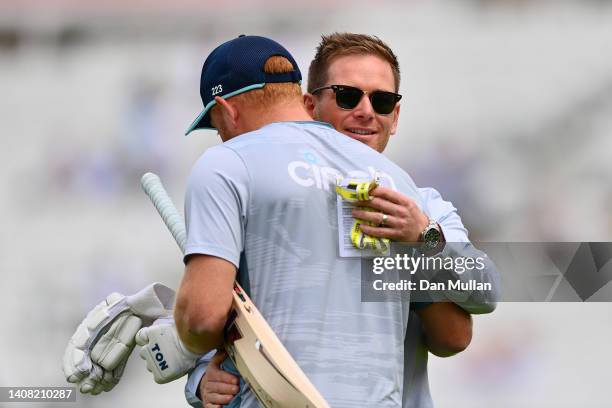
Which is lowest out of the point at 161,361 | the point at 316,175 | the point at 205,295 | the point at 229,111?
the point at 161,361

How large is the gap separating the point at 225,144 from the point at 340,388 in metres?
0.62

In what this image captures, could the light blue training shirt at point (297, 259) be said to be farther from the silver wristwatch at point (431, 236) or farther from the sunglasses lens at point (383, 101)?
the sunglasses lens at point (383, 101)

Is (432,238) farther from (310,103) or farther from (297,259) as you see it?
(310,103)

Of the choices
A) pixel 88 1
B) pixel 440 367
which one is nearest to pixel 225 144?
pixel 440 367

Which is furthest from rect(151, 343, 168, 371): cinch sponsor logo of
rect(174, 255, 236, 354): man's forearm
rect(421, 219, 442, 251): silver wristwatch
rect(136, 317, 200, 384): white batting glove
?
rect(421, 219, 442, 251): silver wristwatch

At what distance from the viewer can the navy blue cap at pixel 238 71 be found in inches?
113

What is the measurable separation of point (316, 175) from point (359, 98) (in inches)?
39.0

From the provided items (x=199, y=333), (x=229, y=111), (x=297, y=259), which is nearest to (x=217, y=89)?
(x=229, y=111)

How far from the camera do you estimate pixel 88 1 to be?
729 cm

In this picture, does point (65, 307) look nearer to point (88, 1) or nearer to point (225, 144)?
point (88, 1)

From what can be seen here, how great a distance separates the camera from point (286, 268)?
106 inches

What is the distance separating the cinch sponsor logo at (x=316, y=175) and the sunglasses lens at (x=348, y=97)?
897 mm

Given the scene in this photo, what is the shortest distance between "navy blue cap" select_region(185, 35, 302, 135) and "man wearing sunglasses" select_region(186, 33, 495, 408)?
0.39 metres

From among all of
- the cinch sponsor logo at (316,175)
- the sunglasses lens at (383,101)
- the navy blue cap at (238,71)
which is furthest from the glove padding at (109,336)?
the sunglasses lens at (383,101)
